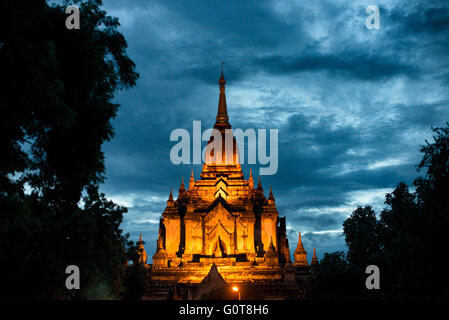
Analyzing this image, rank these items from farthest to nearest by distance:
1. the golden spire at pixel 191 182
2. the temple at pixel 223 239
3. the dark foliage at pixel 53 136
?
the golden spire at pixel 191 182 < the temple at pixel 223 239 < the dark foliage at pixel 53 136

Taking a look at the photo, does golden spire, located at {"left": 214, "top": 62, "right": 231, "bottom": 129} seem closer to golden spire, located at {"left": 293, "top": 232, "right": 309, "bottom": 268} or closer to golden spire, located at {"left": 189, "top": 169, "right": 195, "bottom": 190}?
golden spire, located at {"left": 189, "top": 169, "right": 195, "bottom": 190}

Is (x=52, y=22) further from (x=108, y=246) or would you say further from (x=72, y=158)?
(x=108, y=246)

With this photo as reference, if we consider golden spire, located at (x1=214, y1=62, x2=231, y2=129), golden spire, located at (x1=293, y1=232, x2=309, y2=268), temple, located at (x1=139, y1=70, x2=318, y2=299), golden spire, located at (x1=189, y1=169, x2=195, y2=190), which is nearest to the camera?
temple, located at (x1=139, y1=70, x2=318, y2=299)

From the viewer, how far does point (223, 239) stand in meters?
47.2

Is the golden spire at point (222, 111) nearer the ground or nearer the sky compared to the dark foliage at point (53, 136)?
nearer the sky

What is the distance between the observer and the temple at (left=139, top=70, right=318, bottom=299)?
133 ft

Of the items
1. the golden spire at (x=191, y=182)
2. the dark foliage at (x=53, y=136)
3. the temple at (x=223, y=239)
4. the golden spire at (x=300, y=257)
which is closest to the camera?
the dark foliage at (x=53, y=136)

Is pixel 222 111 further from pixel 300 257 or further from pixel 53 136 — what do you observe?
pixel 53 136

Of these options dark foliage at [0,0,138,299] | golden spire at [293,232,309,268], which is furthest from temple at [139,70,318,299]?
dark foliage at [0,0,138,299]

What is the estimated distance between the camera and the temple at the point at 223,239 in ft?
133

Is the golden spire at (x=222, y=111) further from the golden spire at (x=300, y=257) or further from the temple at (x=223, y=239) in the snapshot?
the golden spire at (x=300, y=257)

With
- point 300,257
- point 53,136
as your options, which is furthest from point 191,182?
point 53,136

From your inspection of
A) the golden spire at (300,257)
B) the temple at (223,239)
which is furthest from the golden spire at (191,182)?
the golden spire at (300,257)
